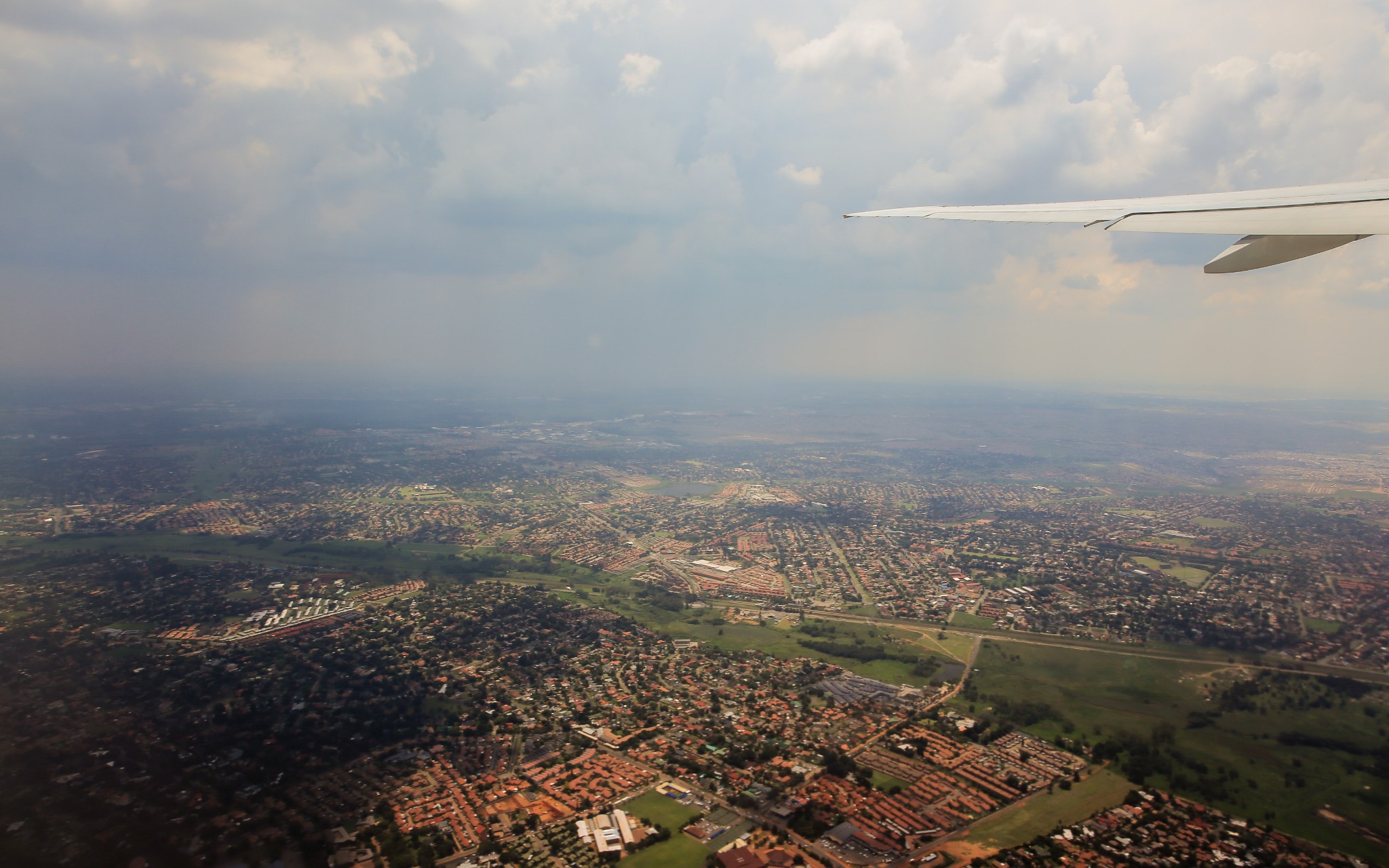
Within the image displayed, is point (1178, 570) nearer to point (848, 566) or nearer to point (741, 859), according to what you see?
point (848, 566)

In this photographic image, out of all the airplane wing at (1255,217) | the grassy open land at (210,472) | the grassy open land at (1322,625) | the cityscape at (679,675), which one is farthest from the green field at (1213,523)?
the grassy open land at (210,472)

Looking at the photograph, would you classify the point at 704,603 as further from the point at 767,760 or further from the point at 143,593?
the point at 143,593

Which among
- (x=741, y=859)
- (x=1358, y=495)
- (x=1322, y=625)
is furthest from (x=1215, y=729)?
(x=1358, y=495)

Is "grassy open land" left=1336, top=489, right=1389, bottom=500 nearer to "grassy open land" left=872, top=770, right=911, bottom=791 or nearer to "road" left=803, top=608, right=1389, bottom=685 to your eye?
"road" left=803, top=608, right=1389, bottom=685

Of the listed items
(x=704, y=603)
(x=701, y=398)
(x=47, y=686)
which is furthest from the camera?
(x=701, y=398)

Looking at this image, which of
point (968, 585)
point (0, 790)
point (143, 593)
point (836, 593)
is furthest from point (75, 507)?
point (968, 585)

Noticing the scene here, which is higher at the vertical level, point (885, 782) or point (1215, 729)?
point (1215, 729)
